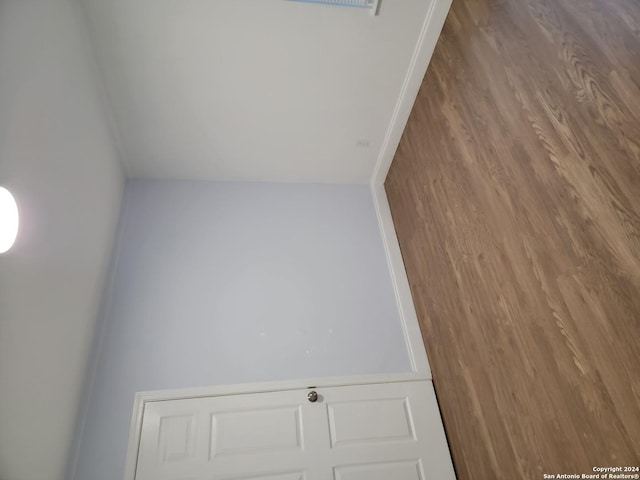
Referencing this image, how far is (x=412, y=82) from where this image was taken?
2387 mm

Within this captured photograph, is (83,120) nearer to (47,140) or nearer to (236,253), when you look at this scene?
(47,140)

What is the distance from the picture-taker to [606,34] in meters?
1.14

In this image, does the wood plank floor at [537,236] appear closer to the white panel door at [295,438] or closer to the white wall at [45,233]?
the white panel door at [295,438]

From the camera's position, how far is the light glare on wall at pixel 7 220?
4.15ft

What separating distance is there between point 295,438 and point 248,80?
2141mm

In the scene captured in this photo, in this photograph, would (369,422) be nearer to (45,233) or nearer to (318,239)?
(318,239)

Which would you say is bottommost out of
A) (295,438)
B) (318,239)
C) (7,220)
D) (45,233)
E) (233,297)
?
(295,438)

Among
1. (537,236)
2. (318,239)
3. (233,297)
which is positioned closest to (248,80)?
(318,239)

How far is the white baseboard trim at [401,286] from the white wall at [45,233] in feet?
6.23

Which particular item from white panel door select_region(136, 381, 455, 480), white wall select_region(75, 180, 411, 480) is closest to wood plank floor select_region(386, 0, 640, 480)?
white panel door select_region(136, 381, 455, 480)

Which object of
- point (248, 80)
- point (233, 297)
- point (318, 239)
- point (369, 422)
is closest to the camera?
point (369, 422)

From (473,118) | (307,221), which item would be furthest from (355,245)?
(473,118)

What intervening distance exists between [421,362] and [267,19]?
2.20 meters

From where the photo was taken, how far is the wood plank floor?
107cm
